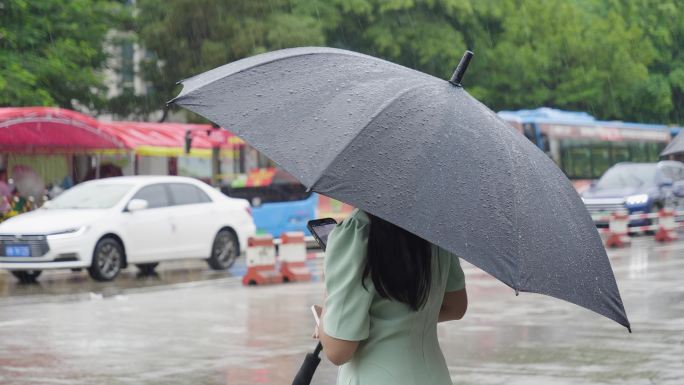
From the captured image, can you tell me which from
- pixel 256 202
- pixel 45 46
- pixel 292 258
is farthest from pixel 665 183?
pixel 292 258

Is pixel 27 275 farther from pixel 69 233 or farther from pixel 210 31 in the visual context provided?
pixel 210 31

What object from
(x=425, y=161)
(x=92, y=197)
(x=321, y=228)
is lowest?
(x=92, y=197)

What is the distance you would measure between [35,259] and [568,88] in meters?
32.8

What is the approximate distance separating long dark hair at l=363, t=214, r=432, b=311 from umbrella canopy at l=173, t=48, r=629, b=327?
0.36 feet

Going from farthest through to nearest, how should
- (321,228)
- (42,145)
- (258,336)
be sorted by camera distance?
(42,145), (258,336), (321,228)

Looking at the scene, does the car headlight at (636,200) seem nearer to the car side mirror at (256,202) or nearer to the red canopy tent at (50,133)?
the car side mirror at (256,202)

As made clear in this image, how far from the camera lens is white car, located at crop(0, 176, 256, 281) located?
1714 cm

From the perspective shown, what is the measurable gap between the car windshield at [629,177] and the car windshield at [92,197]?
49.3 feet

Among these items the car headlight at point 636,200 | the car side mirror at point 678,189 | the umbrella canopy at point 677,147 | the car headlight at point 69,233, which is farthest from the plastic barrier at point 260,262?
the car side mirror at point 678,189

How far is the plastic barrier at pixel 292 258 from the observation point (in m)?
17.3

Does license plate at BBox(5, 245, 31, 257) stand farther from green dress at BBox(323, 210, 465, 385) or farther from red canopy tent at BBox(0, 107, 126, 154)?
green dress at BBox(323, 210, 465, 385)

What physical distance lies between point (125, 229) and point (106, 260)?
0.56 m

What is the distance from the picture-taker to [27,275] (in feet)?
59.7

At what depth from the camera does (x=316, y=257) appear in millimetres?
23031
